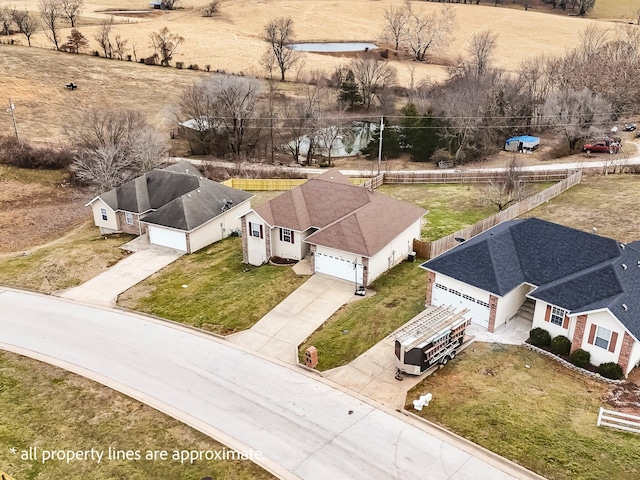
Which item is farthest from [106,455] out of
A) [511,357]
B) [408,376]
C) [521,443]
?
[511,357]

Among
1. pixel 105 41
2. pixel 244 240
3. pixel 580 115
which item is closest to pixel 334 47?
pixel 105 41

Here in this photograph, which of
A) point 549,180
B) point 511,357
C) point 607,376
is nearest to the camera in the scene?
point 607,376

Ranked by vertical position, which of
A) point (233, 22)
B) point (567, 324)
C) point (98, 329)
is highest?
point (233, 22)

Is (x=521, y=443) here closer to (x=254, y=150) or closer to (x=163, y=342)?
(x=163, y=342)

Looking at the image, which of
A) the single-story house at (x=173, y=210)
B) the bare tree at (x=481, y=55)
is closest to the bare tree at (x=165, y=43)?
the bare tree at (x=481, y=55)

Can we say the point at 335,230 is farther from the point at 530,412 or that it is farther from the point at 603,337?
the point at 530,412

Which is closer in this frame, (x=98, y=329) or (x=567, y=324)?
(x=567, y=324)

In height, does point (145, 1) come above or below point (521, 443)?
above
